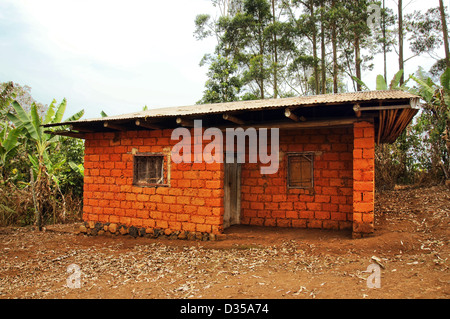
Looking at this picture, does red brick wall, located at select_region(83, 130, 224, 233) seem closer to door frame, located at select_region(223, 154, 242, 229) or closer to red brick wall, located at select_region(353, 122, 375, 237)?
door frame, located at select_region(223, 154, 242, 229)

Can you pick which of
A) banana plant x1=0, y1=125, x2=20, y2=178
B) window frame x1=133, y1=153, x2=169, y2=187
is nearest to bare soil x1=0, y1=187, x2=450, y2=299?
window frame x1=133, y1=153, x2=169, y2=187

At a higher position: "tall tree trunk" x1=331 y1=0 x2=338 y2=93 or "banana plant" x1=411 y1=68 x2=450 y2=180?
"tall tree trunk" x1=331 y1=0 x2=338 y2=93

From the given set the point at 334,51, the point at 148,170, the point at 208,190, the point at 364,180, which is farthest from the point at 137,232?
the point at 334,51

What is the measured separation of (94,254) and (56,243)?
1.60 m

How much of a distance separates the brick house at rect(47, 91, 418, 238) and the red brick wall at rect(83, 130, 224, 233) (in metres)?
0.02

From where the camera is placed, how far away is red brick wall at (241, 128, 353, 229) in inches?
273

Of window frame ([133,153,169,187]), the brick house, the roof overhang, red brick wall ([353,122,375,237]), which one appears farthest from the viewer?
window frame ([133,153,169,187])

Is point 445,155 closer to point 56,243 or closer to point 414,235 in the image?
point 414,235

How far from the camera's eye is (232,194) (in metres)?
7.71

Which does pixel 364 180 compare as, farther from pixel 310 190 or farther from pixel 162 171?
pixel 162 171

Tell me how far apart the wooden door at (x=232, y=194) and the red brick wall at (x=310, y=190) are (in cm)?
14

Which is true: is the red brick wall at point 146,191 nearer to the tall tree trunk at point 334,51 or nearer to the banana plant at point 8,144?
the banana plant at point 8,144

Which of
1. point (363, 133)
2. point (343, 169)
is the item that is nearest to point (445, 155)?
point (343, 169)

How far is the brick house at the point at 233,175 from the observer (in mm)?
6211
